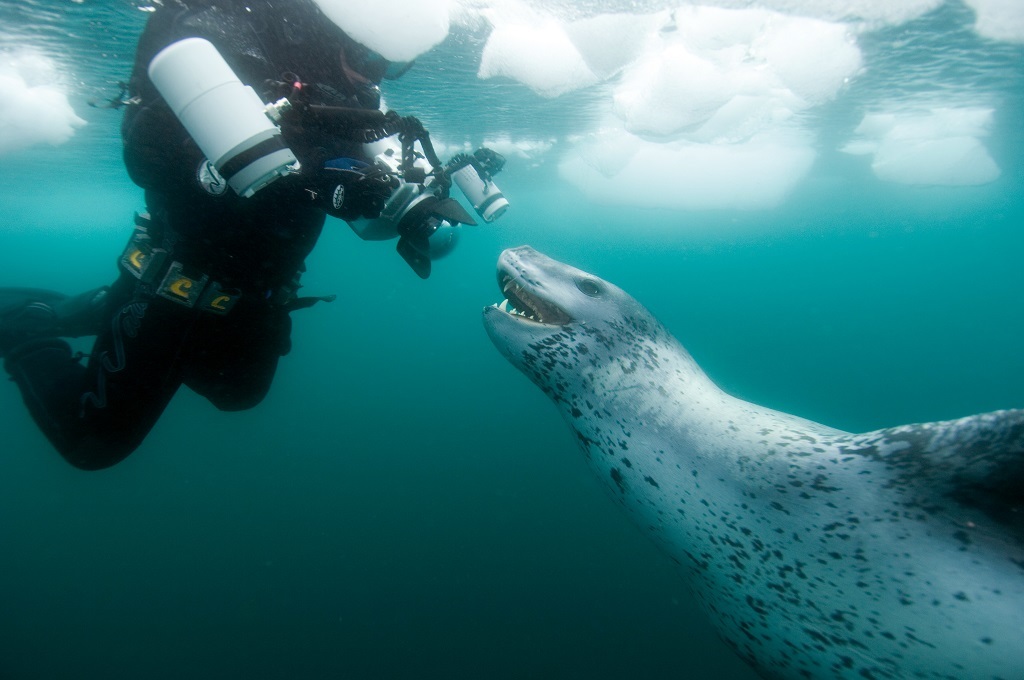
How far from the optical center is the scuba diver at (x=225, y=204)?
2.12 metres

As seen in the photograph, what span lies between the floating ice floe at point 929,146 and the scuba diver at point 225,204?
17.9 m

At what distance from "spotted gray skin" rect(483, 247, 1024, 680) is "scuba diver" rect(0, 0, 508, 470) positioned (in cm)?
105

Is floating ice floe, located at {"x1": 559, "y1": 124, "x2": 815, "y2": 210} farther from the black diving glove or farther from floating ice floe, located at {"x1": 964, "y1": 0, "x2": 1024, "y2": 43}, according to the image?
the black diving glove

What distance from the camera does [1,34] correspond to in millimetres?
7848

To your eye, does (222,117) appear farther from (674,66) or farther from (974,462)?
(674,66)

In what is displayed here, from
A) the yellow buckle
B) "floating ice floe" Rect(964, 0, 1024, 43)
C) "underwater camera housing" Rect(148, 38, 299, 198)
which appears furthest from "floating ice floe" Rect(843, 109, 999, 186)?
the yellow buckle

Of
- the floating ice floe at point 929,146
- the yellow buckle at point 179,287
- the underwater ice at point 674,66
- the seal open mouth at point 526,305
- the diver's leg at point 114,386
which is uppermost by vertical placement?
the floating ice floe at point 929,146

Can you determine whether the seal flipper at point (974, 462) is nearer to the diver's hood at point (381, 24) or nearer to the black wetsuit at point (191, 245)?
the black wetsuit at point (191, 245)

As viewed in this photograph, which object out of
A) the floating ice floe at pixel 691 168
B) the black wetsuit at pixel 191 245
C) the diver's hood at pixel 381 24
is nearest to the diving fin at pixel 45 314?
the black wetsuit at pixel 191 245

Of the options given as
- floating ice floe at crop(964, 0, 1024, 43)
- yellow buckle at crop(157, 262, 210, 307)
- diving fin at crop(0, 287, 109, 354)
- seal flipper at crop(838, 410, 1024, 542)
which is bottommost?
diving fin at crop(0, 287, 109, 354)

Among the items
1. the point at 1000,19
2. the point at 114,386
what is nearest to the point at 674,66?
the point at 1000,19

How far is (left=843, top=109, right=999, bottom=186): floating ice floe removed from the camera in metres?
15.0

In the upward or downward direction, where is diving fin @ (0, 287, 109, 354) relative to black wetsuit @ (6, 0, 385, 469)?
downward

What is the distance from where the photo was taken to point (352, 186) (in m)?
2.46
